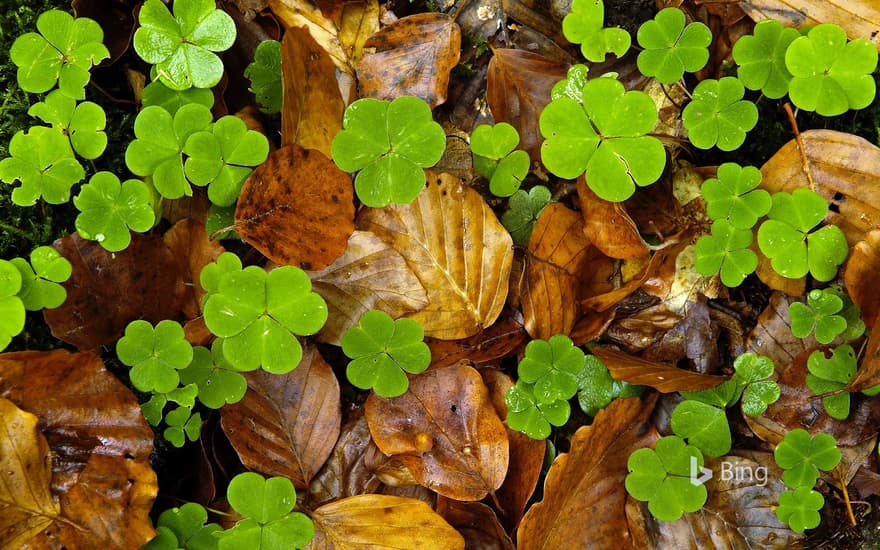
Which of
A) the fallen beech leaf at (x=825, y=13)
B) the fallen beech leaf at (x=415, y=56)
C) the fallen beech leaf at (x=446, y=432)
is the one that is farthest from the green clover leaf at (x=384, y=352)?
the fallen beech leaf at (x=825, y=13)

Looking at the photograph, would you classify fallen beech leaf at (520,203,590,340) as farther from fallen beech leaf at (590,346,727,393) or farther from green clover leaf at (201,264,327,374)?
green clover leaf at (201,264,327,374)

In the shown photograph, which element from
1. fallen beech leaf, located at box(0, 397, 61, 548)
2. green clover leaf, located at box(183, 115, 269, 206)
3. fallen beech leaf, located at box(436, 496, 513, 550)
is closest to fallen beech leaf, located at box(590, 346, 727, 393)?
fallen beech leaf, located at box(436, 496, 513, 550)

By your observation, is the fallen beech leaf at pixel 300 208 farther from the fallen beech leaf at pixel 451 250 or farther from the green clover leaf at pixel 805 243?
the green clover leaf at pixel 805 243

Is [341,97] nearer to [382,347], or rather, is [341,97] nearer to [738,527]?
[382,347]

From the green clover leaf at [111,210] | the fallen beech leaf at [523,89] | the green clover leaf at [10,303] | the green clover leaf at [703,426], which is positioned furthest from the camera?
the fallen beech leaf at [523,89]

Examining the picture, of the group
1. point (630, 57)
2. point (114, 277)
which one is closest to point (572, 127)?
point (630, 57)

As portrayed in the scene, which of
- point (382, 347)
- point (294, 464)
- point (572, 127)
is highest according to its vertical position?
point (572, 127)

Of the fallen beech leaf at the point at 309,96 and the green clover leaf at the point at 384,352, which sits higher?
the fallen beech leaf at the point at 309,96

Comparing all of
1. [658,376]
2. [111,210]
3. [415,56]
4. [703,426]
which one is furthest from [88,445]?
[703,426]
